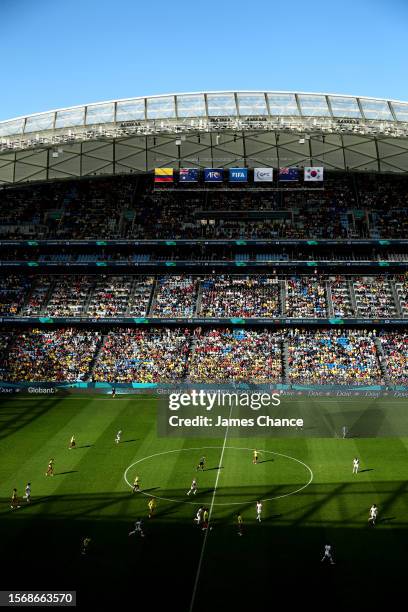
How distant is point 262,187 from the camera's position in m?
73.8

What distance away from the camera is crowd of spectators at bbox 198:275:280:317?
213ft

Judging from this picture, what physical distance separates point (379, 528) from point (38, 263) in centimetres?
4913

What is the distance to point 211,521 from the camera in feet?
101

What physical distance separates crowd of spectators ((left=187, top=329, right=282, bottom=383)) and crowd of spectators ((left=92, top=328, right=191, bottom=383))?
1385mm

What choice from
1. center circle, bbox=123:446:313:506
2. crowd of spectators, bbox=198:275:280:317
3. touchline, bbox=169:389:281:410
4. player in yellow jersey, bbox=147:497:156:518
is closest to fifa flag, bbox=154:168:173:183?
crowd of spectators, bbox=198:275:280:317

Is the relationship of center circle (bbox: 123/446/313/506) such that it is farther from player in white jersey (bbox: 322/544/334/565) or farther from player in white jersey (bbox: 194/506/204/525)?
player in white jersey (bbox: 322/544/334/565)

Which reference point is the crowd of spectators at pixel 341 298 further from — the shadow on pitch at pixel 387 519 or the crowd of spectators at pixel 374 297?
the shadow on pitch at pixel 387 519

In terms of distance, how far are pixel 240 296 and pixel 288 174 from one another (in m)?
13.0

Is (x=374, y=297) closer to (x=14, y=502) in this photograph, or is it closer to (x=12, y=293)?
(x=12, y=293)

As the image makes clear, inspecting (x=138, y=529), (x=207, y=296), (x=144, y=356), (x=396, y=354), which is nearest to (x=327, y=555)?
(x=138, y=529)

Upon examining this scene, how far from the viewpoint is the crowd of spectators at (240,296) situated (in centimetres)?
6488

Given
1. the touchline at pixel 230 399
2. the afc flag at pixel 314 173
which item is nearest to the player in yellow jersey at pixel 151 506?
the touchline at pixel 230 399

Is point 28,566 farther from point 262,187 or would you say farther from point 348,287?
point 262,187

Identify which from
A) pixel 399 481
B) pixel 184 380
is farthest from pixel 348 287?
pixel 399 481
